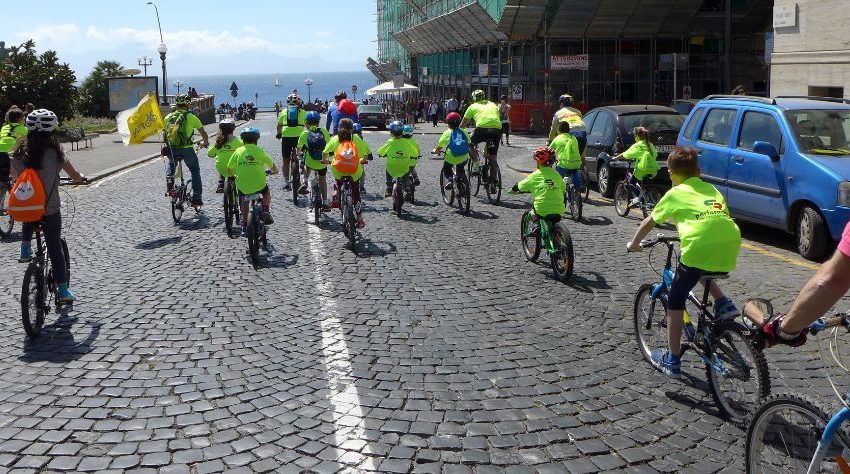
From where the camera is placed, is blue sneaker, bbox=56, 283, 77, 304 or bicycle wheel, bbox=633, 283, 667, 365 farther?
blue sneaker, bbox=56, 283, 77, 304

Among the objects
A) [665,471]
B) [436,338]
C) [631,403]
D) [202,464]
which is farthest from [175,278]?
[665,471]

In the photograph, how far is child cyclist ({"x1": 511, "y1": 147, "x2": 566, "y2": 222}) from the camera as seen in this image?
30.5 ft

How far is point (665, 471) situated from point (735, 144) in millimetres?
7889

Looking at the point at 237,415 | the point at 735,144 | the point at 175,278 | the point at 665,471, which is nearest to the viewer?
the point at 665,471

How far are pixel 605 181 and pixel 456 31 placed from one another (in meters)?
31.7

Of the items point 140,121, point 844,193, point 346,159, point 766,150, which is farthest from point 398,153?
point 844,193

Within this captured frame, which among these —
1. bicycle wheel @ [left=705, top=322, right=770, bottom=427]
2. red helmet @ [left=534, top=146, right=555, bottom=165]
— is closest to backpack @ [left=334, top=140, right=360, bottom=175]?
red helmet @ [left=534, top=146, right=555, bottom=165]

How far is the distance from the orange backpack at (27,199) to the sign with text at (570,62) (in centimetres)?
3210

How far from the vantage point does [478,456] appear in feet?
15.2

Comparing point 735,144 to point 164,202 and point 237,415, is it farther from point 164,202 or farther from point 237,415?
point 164,202

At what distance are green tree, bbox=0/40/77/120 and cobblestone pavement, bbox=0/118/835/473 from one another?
21.4 m

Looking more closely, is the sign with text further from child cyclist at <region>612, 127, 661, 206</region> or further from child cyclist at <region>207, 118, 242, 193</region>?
child cyclist at <region>207, 118, 242, 193</region>

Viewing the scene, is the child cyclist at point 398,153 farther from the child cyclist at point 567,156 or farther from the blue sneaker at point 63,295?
the blue sneaker at point 63,295

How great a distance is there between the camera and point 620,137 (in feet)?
48.6
